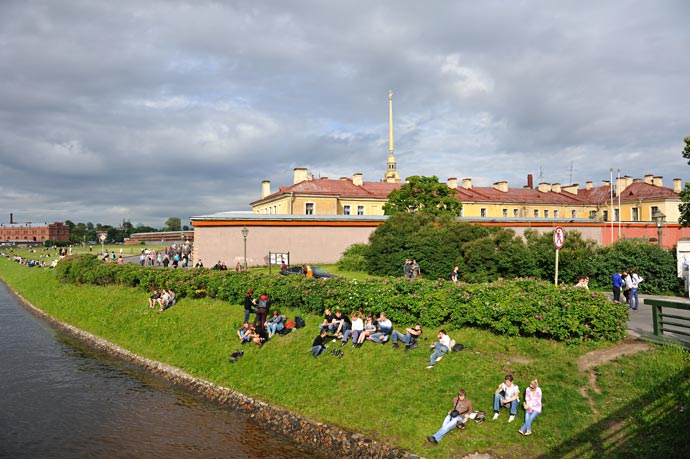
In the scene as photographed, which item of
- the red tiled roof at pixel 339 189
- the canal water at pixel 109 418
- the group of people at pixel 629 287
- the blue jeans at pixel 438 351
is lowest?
the canal water at pixel 109 418

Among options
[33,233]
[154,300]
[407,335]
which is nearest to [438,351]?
[407,335]

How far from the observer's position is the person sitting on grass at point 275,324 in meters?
20.2

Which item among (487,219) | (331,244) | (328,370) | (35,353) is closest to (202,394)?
(328,370)

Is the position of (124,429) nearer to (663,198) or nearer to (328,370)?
(328,370)

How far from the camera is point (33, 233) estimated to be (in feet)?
525

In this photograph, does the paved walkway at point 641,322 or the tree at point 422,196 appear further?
the tree at point 422,196

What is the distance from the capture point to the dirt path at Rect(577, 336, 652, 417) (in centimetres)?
1280

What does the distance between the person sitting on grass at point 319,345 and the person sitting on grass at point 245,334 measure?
143 inches

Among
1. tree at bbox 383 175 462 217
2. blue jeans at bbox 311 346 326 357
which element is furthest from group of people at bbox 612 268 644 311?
tree at bbox 383 175 462 217

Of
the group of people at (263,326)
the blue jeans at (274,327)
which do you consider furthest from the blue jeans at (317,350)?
the blue jeans at (274,327)

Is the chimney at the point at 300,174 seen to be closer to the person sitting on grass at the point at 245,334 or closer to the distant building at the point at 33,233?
the person sitting on grass at the point at 245,334

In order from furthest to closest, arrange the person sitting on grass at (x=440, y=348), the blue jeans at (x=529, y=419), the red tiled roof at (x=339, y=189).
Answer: the red tiled roof at (x=339, y=189) → the person sitting on grass at (x=440, y=348) → the blue jeans at (x=529, y=419)

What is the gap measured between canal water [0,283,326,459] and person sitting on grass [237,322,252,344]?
318cm

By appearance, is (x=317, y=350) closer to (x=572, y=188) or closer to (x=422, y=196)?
(x=422, y=196)
